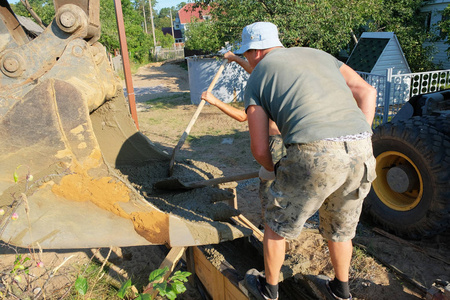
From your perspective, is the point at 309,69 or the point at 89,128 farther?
the point at 89,128

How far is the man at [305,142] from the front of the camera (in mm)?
1874

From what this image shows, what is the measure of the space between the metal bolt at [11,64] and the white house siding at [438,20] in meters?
13.5

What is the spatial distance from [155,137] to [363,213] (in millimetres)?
5416

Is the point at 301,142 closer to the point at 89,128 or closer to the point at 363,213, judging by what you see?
the point at 89,128

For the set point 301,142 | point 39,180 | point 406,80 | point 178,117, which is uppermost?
point 301,142

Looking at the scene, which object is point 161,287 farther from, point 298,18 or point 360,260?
point 298,18

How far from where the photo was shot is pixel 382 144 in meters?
3.69

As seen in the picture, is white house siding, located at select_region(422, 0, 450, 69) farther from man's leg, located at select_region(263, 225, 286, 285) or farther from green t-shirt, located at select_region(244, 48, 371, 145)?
man's leg, located at select_region(263, 225, 286, 285)

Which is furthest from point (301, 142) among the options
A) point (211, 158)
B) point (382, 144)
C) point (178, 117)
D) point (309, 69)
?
point (178, 117)

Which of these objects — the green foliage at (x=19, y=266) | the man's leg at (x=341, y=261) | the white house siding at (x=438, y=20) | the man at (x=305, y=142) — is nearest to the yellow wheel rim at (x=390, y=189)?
the man's leg at (x=341, y=261)

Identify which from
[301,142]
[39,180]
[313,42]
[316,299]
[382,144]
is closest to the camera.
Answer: [301,142]

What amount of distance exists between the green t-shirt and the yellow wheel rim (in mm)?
1907

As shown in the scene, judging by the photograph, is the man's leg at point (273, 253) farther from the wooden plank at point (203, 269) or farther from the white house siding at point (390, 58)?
the white house siding at point (390, 58)

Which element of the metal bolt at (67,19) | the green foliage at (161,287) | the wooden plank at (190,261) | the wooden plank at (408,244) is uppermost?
the metal bolt at (67,19)
